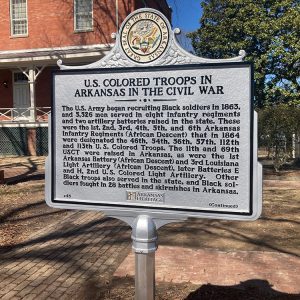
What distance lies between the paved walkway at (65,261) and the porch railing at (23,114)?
51.1 feet

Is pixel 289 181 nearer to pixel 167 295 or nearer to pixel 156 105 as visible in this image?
pixel 167 295

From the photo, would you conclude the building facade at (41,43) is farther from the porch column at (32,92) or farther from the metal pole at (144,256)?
the metal pole at (144,256)

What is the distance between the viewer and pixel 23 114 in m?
23.7

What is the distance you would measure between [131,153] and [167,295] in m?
1.92

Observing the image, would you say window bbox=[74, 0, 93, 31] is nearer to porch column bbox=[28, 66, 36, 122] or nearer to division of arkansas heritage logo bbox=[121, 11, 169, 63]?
porch column bbox=[28, 66, 36, 122]

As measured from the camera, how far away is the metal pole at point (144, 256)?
3.24 metres

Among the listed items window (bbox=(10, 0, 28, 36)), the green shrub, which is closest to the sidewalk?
the green shrub

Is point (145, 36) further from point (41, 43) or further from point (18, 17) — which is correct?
point (18, 17)

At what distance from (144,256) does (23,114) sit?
21.7 metres

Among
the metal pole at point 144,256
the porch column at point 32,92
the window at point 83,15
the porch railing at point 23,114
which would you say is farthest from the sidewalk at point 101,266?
the window at point 83,15

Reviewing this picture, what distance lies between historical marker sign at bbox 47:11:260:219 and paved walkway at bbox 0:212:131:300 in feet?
5.22

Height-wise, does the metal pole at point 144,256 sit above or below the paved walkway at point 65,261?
above

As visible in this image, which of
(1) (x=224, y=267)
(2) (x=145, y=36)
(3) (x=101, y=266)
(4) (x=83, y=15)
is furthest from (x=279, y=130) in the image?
(2) (x=145, y=36)

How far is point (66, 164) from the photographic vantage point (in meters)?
3.54
